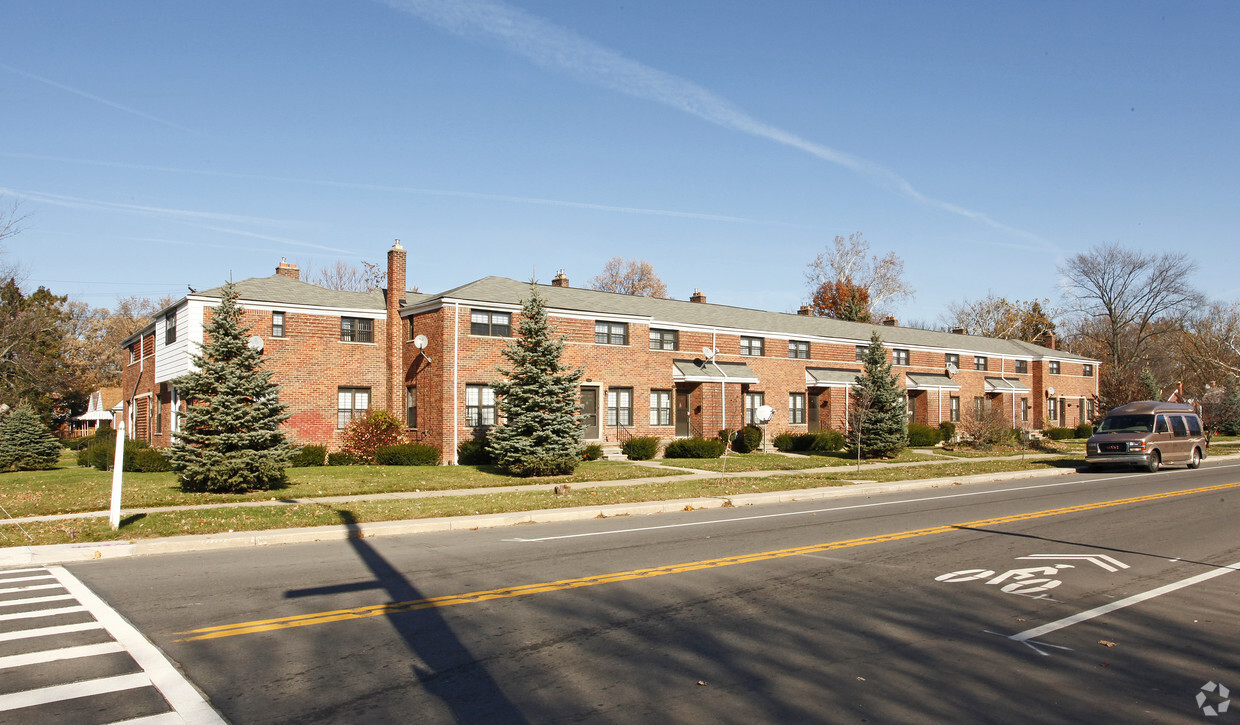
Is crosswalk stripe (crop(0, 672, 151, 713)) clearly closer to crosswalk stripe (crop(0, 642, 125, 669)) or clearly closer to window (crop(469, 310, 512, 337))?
crosswalk stripe (crop(0, 642, 125, 669))

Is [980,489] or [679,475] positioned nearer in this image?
[980,489]

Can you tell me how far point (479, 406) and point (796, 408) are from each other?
18.8m

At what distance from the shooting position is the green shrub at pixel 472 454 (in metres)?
28.1

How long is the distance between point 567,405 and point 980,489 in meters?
12.2

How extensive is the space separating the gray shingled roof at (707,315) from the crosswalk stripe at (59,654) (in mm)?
22471

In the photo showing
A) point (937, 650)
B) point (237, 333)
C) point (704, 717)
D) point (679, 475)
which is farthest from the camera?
point (679, 475)

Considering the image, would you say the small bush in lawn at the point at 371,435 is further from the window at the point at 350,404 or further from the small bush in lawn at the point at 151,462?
the small bush in lawn at the point at 151,462

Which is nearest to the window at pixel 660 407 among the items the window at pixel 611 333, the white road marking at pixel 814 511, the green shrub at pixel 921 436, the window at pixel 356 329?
the window at pixel 611 333

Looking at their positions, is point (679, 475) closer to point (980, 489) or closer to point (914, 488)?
point (914, 488)

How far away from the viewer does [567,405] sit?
80.9ft

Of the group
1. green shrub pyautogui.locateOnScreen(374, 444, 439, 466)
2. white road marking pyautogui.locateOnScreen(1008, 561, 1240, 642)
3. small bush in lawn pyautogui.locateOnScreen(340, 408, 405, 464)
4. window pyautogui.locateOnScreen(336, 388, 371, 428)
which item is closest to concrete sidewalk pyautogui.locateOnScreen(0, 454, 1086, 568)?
green shrub pyautogui.locateOnScreen(374, 444, 439, 466)

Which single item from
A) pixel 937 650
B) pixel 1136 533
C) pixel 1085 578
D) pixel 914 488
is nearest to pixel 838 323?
pixel 914 488

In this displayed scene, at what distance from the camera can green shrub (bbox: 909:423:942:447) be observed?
40969 mm

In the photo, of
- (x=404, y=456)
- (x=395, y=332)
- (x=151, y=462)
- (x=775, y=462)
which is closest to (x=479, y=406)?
(x=404, y=456)
